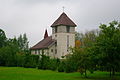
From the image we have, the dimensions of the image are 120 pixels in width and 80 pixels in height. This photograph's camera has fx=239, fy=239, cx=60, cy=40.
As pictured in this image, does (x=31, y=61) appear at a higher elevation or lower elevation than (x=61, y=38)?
lower

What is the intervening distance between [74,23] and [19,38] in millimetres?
57207

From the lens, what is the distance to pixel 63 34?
6650cm

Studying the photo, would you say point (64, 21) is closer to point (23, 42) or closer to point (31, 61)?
point (31, 61)

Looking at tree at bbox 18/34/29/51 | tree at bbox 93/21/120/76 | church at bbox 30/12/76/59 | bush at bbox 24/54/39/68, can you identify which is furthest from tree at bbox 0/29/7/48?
tree at bbox 93/21/120/76

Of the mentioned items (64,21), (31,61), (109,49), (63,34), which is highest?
(64,21)

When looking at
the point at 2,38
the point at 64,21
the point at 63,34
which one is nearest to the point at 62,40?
the point at 63,34

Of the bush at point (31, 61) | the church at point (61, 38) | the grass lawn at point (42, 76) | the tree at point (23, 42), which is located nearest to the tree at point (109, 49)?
the grass lawn at point (42, 76)

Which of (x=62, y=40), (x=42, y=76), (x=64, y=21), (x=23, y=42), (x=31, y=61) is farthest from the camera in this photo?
(x=23, y=42)

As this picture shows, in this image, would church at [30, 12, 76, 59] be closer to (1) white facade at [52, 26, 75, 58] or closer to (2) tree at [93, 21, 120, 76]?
(1) white facade at [52, 26, 75, 58]

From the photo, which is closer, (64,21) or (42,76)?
(42,76)

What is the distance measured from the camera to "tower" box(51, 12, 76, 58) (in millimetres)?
66250

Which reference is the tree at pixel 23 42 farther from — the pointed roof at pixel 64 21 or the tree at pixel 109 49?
the tree at pixel 109 49

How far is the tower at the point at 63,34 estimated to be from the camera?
66.2m

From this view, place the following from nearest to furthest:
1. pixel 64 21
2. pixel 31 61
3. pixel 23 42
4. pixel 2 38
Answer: pixel 31 61 < pixel 64 21 < pixel 2 38 < pixel 23 42
